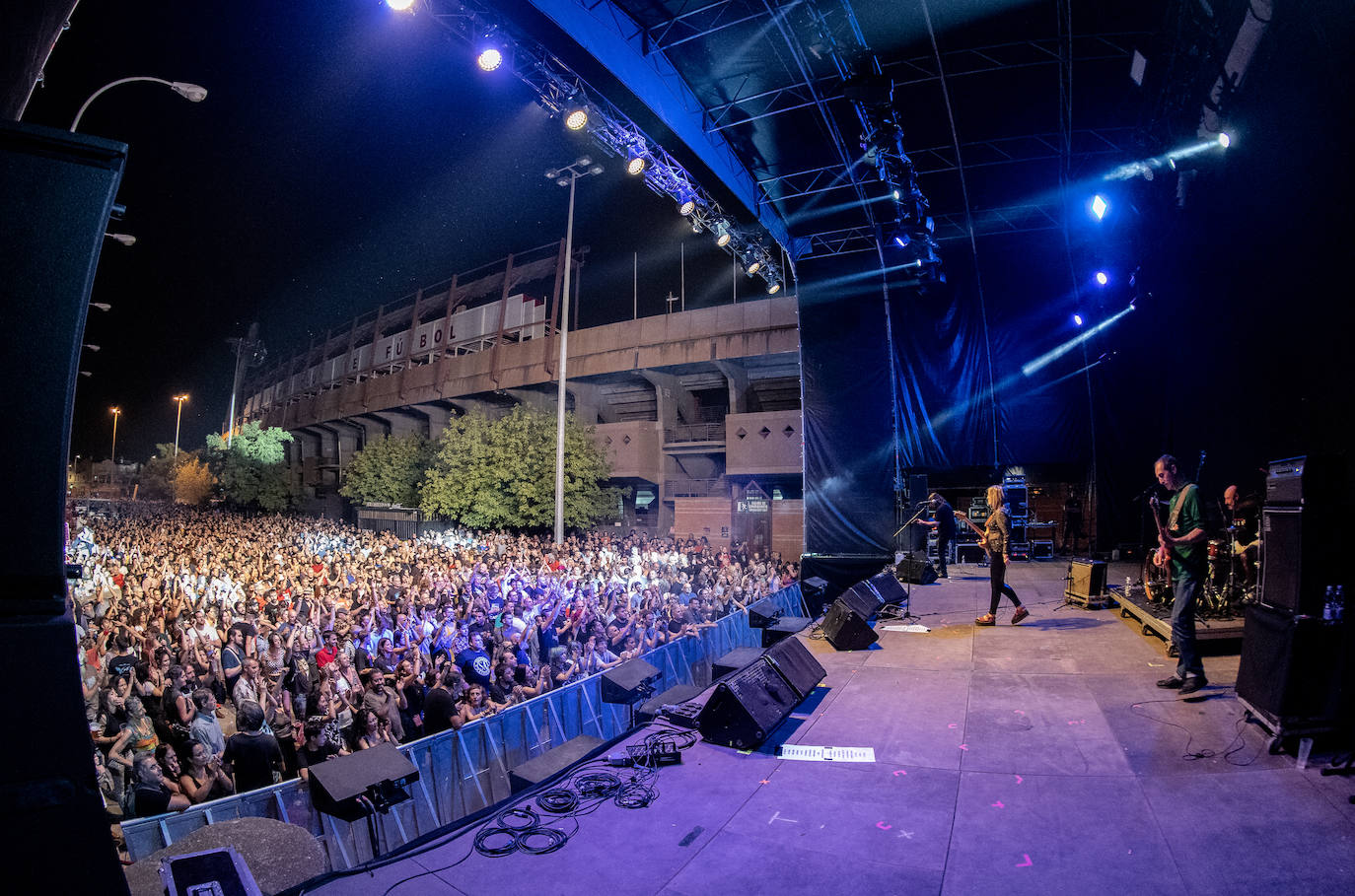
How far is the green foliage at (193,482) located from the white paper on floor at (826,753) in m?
65.8

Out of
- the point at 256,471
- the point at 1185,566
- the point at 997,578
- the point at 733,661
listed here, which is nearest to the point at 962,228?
the point at 997,578

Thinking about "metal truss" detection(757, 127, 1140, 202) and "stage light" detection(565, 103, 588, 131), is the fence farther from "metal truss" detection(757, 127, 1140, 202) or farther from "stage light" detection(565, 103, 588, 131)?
"metal truss" detection(757, 127, 1140, 202)

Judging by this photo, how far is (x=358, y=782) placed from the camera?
155 inches

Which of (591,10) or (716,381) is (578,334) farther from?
(591,10)

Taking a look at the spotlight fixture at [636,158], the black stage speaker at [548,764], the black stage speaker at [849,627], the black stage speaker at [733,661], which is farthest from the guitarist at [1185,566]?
the spotlight fixture at [636,158]

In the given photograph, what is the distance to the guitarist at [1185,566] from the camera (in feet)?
17.6

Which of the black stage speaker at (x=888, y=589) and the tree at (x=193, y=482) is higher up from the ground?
the tree at (x=193, y=482)

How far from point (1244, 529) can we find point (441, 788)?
9409 mm

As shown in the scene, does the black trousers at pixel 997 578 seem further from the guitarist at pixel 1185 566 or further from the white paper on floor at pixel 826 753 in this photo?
the white paper on floor at pixel 826 753

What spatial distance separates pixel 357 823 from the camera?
578 centimetres

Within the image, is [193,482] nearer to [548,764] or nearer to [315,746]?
[315,746]

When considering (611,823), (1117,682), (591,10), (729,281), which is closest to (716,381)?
(729,281)

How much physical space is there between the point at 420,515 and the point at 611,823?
3444 cm

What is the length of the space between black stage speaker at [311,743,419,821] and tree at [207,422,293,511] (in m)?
55.7
